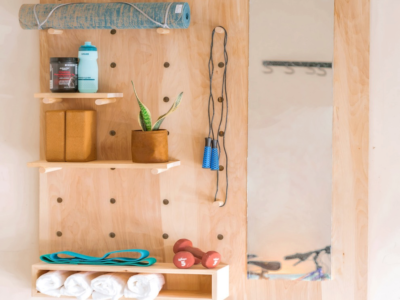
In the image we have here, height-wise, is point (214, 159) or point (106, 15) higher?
point (106, 15)

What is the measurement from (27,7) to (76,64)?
0.25 m

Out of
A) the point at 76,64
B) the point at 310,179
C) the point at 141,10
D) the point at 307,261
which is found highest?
the point at 141,10

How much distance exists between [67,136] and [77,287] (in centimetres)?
49

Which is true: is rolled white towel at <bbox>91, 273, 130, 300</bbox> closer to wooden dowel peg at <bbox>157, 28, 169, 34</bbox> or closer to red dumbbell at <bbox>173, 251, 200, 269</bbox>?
red dumbbell at <bbox>173, 251, 200, 269</bbox>

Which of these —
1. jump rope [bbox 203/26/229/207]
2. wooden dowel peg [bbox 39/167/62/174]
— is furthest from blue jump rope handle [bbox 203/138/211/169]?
wooden dowel peg [bbox 39/167/62/174]

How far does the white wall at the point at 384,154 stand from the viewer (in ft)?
4.83

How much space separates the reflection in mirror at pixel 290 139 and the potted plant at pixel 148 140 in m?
0.30

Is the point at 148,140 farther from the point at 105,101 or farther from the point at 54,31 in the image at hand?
the point at 54,31

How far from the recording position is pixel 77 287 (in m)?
1.45

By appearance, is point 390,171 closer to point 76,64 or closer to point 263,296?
point 263,296

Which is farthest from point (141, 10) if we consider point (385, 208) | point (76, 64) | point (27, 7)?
point (385, 208)

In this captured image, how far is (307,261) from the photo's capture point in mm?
1501

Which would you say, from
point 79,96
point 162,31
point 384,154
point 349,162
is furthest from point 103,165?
point 384,154

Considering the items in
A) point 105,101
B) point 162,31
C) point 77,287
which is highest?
point 162,31
